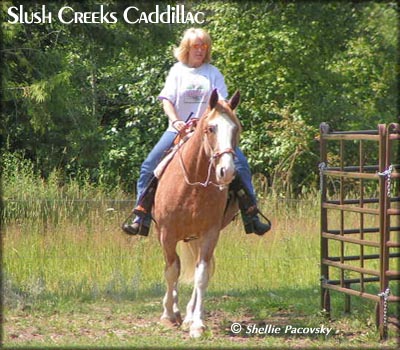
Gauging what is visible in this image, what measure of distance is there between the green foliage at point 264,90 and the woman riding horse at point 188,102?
776 cm

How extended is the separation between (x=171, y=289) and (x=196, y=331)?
0.76m

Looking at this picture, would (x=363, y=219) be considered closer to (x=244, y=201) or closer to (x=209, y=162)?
(x=244, y=201)

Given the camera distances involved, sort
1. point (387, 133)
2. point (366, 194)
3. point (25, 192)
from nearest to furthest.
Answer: point (387, 133)
point (25, 192)
point (366, 194)

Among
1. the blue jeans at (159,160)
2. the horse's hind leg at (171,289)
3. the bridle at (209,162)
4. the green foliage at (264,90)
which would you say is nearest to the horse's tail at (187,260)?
the horse's hind leg at (171,289)

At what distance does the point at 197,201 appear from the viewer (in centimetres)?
796

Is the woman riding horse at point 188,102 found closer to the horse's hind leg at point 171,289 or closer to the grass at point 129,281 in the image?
the horse's hind leg at point 171,289

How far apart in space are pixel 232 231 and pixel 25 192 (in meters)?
3.58

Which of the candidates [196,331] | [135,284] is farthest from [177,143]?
[135,284]

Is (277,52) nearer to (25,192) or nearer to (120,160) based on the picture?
(120,160)

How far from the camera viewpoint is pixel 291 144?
1762 centimetres

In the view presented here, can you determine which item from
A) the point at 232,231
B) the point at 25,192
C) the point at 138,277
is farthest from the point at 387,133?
the point at 25,192

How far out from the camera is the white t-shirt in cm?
849

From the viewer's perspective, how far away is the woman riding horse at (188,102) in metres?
8.50

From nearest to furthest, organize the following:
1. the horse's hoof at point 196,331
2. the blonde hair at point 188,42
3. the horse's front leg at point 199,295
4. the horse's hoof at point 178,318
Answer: the horse's hoof at point 196,331
the horse's front leg at point 199,295
the horse's hoof at point 178,318
the blonde hair at point 188,42
